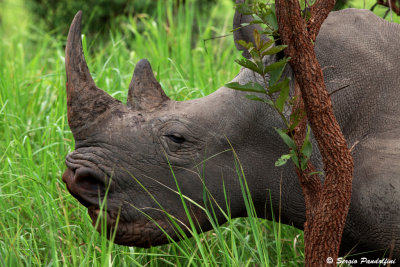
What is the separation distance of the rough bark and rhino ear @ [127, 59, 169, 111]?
2.11 ft

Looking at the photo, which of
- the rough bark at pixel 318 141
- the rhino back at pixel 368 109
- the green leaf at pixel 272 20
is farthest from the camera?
the rhino back at pixel 368 109

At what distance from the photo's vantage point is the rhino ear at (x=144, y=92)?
2.53 m

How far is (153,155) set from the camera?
8.02 ft

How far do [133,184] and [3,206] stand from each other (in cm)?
90

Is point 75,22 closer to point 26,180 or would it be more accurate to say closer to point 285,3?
point 285,3

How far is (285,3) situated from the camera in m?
2.02

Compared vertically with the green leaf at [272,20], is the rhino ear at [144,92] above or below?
below

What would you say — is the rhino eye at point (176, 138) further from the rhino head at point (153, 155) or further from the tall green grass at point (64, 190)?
the tall green grass at point (64, 190)

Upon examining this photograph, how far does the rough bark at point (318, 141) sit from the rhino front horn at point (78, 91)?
80cm

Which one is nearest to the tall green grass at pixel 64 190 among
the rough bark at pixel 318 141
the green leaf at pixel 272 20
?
the rough bark at pixel 318 141

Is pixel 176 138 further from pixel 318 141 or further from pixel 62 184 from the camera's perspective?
pixel 62 184

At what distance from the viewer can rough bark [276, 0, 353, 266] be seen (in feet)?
6.72

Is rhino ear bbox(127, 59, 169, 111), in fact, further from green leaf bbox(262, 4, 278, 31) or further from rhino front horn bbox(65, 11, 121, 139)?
green leaf bbox(262, 4, 278, 31)

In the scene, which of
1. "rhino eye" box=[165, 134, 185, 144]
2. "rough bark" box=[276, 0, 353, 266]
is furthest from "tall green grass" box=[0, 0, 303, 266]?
"rhino eye" box=[165, 134, 185, 144]
